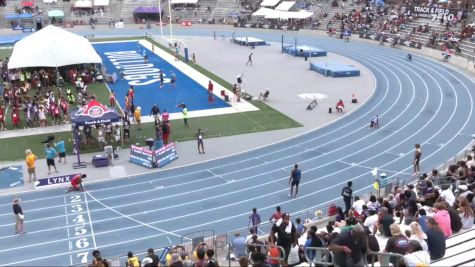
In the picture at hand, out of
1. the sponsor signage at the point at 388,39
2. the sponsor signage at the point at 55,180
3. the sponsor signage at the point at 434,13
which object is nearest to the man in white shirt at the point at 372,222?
the sponsor signage at the point at 55,180

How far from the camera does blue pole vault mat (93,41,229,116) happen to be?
34.0m

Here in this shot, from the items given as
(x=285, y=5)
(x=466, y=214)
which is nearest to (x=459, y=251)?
(x=466, y=214)

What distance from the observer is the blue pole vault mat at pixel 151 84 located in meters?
34.0

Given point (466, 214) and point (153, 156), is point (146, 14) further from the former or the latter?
point (466, 214)

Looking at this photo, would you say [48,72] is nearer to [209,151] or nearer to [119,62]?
[119,62]

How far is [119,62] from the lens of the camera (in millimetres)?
49125

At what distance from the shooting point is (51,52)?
36219mm

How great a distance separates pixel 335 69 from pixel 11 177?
26.3 m

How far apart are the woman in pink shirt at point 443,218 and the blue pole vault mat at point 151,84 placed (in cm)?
2168

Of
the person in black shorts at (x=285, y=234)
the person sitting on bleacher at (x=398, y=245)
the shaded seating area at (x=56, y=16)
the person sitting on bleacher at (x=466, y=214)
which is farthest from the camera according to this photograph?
the shaded seating area at (x=56, y=16)

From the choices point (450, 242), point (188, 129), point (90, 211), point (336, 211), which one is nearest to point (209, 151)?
point (188, 129)

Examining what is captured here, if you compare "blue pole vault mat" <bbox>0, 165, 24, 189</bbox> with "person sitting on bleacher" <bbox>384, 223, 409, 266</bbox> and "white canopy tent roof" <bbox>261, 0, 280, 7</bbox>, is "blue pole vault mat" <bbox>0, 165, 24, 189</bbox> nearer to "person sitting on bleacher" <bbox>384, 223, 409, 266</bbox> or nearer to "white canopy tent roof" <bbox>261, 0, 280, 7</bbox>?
"person sitting on bleacher" <bbox>384, 223, 409, 266</bbox>

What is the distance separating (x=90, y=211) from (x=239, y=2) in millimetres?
68472

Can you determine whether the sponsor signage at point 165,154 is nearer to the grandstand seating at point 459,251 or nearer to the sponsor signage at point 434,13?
the grandstand seating at point 459,251
